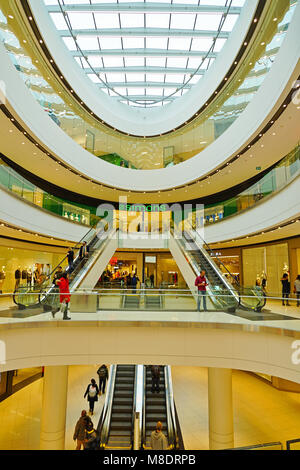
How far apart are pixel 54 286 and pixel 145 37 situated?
61.3ft

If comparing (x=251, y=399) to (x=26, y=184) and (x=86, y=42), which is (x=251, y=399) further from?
(x=86, y=42)

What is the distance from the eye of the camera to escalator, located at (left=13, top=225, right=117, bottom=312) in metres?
9.12

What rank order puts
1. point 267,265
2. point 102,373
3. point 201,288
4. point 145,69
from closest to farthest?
point 201,288 < point 102,373 < point 267,265 < point 145,69

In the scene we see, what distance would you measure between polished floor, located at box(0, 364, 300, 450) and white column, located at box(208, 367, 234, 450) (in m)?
1.20

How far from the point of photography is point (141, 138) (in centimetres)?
2831

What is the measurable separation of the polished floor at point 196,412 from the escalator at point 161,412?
824mm

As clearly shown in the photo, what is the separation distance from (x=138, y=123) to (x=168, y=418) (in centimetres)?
2573

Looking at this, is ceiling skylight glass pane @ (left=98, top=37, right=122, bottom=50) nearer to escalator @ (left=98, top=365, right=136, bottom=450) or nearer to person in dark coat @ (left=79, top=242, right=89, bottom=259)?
person in dark coat @ (left=79, top=242, right=89, bottom=259)

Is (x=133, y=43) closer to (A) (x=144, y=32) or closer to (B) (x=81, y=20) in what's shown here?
(A) (x=144, y=32)

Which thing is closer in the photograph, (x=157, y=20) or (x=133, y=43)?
(x=157, y=20)

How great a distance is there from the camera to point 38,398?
14.9 metres

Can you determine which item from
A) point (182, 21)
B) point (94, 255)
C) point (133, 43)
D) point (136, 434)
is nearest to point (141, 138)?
point (133, 43)

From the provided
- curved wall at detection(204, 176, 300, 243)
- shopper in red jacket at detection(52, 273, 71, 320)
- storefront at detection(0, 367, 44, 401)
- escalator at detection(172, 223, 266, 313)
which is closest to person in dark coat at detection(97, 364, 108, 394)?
storefront at detection(0, 367, 44, 401)

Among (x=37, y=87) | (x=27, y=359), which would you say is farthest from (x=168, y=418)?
(x=37, y=87)
